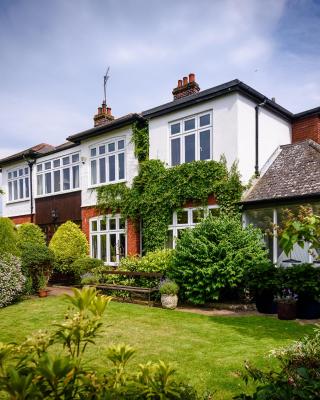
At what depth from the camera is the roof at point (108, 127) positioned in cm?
1534

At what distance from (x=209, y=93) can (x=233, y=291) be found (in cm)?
722

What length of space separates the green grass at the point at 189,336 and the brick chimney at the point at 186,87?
30.0ft

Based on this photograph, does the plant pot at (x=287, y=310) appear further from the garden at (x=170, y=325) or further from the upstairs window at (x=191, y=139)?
the upstairs window at (x=191, y=139)

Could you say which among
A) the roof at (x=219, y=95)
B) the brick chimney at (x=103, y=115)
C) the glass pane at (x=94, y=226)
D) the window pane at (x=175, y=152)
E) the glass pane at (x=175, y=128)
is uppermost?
the brick chimney at (x=103, y=115)

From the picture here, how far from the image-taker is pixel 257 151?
13.1 metres

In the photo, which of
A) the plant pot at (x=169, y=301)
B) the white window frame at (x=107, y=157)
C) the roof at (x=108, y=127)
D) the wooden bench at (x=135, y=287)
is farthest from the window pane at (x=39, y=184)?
the plant pot at (x=169, y=301)

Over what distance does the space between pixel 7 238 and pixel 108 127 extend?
7086 millimetres

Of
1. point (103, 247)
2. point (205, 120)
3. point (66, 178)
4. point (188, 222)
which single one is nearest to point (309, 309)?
point (188, 222)

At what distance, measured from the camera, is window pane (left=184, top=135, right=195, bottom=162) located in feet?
A: 45.1

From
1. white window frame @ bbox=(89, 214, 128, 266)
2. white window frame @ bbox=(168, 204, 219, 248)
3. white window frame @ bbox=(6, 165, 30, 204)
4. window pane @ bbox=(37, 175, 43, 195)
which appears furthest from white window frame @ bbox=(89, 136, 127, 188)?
white window frame @ bbox=(6, 165, 30, 204)

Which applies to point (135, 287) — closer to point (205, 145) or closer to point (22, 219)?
point (205, 145)

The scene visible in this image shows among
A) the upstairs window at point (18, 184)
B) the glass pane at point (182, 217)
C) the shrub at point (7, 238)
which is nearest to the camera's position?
the shrub at point (7, 238)

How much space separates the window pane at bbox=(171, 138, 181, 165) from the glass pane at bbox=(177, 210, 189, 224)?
2094 mm

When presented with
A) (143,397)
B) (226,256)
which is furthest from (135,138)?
(143,397)
